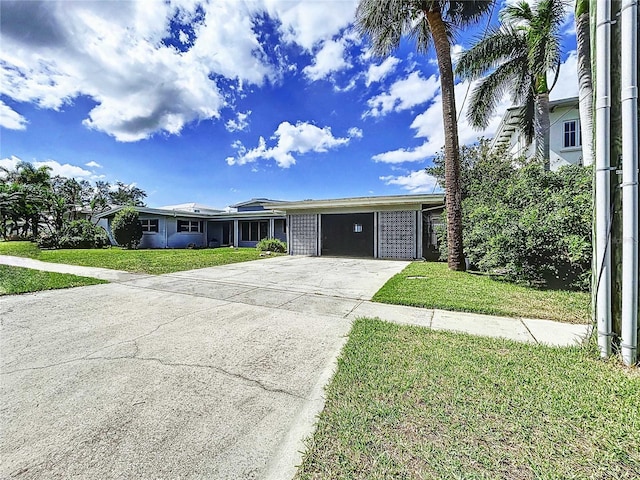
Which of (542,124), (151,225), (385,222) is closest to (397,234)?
(385,222)

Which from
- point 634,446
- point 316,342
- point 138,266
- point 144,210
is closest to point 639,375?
point 634,446

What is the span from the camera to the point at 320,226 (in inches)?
622

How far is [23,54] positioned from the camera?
8117 mm

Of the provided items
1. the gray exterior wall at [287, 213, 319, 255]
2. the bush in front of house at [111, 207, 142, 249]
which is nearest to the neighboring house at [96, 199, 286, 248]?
the bush in front of house at [111, 207, 142, 249]

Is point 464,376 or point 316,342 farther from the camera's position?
point 316,342

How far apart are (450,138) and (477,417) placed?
8.96 metres

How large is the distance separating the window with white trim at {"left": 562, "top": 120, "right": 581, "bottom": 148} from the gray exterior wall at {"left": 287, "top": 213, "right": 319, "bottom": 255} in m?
16.2

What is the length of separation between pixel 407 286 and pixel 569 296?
309 centimetres

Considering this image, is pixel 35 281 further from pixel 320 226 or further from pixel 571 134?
pixel 571 134

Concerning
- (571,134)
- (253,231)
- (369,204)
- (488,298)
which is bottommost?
(488,298)

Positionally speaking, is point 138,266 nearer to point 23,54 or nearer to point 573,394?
point 23,54

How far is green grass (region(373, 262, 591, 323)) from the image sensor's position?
4590mm

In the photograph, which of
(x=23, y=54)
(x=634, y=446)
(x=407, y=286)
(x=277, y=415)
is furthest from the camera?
(x=23, y=54)

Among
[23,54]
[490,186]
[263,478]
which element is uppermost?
[23,54]
